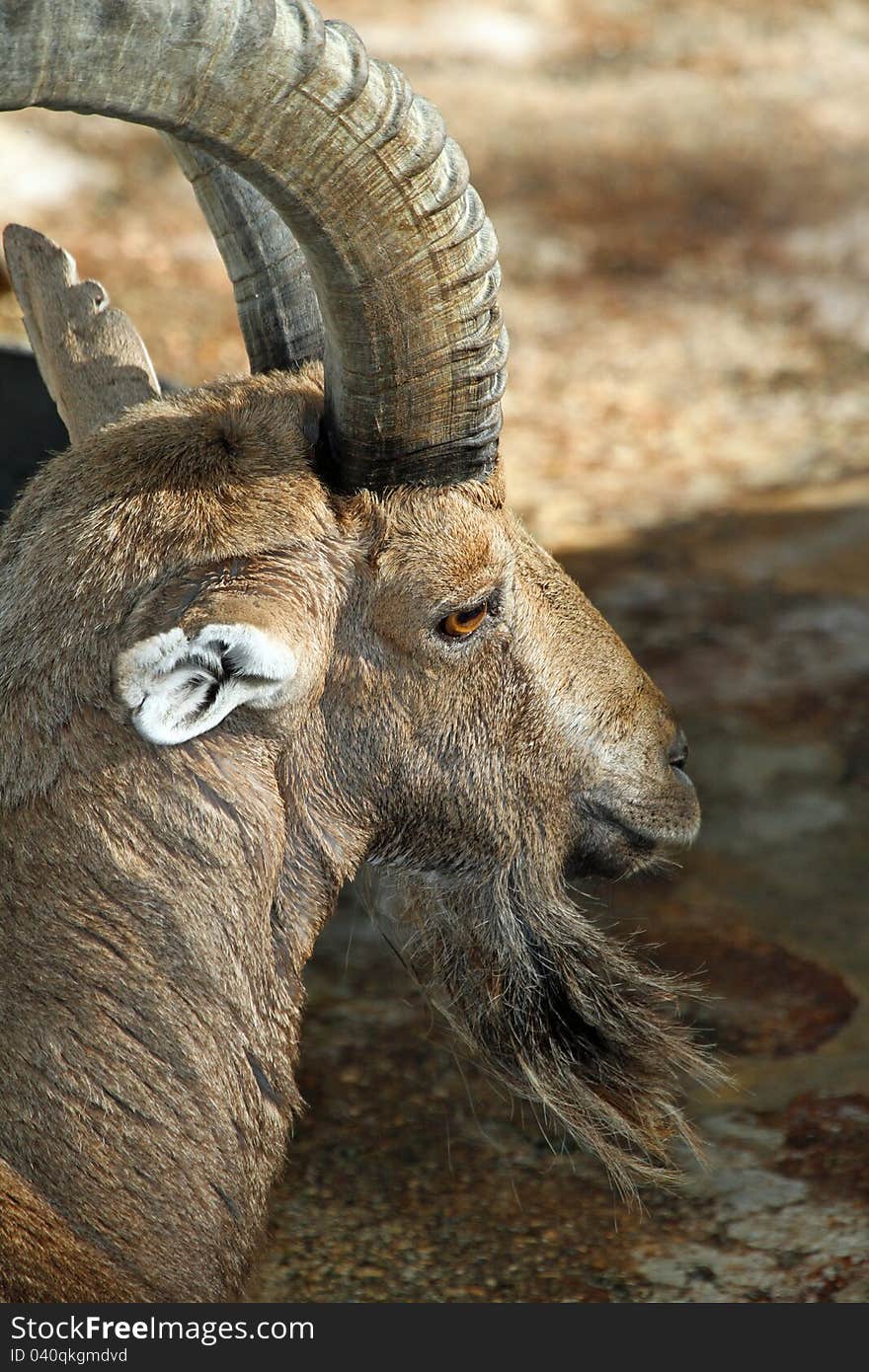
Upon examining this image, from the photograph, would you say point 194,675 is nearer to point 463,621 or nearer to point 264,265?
point 463,621

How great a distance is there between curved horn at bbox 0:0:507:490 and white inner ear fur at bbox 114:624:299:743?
54cm

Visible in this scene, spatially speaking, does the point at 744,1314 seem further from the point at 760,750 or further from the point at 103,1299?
the point at 760,750

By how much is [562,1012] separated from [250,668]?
1443 mm

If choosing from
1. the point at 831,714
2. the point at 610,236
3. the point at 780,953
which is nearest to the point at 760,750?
the point at 831,714

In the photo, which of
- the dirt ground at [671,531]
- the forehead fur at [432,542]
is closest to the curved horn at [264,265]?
the forehead fur at [432,542]

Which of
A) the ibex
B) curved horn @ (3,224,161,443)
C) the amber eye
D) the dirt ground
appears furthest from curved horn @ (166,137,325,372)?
the dirt ground

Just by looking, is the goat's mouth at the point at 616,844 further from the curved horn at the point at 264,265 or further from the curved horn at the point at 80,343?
the curved horn at the point at 80,343

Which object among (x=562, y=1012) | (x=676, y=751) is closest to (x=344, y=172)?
(x=676, y=751)

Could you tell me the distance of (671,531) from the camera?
895 centimetres

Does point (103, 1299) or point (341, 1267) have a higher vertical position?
point (103, 1299)

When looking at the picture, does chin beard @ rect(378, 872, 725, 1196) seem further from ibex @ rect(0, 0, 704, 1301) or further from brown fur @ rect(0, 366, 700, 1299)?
ibex @ rect(0, 0, 704, 1301)

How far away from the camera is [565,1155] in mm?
4812

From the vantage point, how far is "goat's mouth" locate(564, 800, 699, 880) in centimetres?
389

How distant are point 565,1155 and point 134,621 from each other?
2.53m
